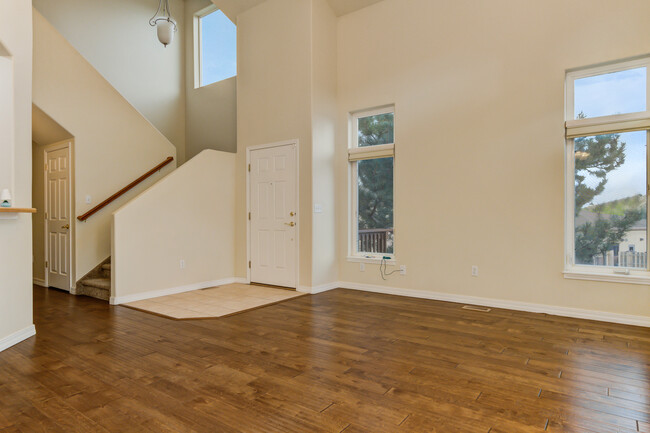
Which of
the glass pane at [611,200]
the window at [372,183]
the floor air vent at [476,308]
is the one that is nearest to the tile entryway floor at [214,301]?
the window at [372,183]

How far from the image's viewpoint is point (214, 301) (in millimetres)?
4828

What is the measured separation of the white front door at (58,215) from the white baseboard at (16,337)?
2280mm

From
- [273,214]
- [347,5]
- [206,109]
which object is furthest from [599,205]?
[206,109]

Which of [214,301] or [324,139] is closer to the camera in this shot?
[214,301]

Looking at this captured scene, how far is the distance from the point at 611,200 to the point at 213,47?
23.3ft

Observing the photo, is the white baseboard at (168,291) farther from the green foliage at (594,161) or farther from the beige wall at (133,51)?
the green foliage at (594,161)

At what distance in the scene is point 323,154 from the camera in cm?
558

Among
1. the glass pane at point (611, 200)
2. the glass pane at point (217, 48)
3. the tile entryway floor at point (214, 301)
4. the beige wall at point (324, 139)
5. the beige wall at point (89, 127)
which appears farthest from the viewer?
the glass pane at point (217, 48)

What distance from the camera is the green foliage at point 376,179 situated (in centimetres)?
546

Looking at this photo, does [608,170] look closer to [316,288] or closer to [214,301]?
[316,288]

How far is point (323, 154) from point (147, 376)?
12.3 feet

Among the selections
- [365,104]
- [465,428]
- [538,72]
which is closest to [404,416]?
[465,428]

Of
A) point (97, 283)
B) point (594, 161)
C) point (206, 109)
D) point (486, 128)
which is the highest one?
point (206, 109)

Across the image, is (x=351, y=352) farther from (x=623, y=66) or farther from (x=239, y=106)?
(x=239, y=106)
